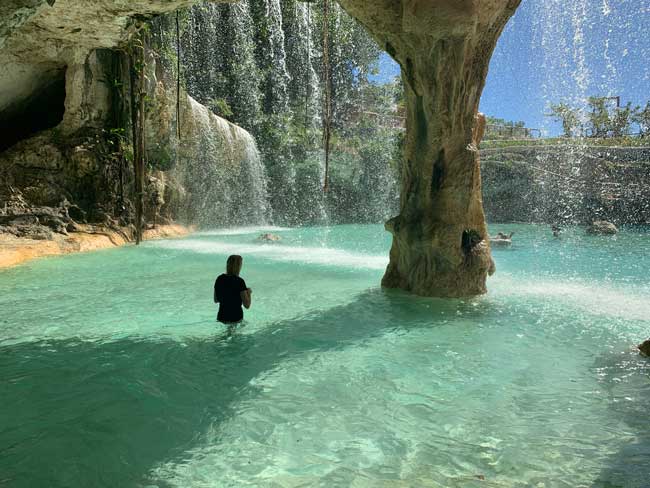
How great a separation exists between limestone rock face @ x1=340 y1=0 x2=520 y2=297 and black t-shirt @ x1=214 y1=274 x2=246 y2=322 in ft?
9.94

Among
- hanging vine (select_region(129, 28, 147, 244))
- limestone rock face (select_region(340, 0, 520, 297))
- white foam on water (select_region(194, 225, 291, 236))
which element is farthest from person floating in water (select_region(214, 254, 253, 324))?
white foam on water (select_region(194, 225, 291, 236))

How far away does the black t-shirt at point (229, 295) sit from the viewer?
5219mm

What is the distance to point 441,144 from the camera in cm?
708

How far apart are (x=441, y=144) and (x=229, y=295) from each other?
379 cm

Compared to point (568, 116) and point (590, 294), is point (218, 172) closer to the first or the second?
point (590, 294)

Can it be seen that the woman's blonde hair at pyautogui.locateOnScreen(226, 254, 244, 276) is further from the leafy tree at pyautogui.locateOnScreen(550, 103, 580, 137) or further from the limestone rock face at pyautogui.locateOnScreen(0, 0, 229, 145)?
the leafy tree at pyautogui.locateOnScreen(550, 103, 580, 137)

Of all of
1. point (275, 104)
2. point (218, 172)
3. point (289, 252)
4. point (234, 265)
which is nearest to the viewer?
point (234, 265)

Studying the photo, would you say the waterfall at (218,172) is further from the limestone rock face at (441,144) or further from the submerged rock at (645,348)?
the submerged rock at (645,348)

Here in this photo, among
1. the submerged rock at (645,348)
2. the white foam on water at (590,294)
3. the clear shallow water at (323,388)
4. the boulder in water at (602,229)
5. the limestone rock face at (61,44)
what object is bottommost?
the clear shallow water at (323,388)

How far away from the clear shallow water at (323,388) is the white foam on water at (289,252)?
3332mm

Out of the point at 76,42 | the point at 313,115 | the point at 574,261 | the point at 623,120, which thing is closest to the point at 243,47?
the point at 313,115

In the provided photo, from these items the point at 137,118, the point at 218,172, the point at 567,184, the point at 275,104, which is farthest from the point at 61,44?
the point at 567,184

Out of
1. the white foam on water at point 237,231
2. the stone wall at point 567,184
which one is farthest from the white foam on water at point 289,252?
the stone wall at point 567,184

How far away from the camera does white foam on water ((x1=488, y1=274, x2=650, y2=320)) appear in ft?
21.3
